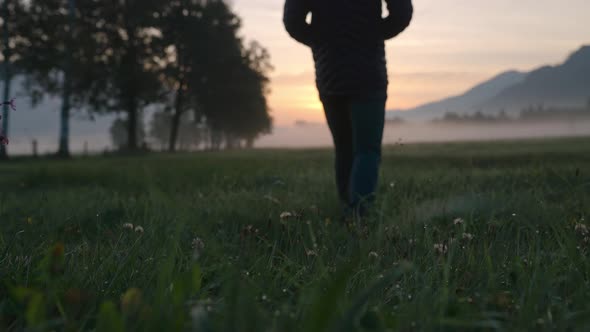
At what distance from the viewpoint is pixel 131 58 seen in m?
33.8

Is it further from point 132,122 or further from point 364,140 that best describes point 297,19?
point 132,122

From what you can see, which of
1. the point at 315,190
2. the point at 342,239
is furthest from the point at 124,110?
the point at 342,239

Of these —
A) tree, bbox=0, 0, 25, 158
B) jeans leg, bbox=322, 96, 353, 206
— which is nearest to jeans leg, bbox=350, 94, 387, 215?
jeans leg, bbox=322, 96, 353, 206

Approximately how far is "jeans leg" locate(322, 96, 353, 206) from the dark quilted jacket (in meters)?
0.21

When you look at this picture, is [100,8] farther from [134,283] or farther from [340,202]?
[134,283]

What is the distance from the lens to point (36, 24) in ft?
97.9

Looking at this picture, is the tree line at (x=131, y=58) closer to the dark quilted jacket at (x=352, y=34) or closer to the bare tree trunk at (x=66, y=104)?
the bare tree trunk at (x=66, y=104)

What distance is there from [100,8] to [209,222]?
3265 centimetres

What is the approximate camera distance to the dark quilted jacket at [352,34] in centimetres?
407

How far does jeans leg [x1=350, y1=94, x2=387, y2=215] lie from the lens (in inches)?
160

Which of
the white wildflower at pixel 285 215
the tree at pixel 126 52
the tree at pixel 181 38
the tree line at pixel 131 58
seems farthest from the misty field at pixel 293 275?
the tree at pixel 181 38

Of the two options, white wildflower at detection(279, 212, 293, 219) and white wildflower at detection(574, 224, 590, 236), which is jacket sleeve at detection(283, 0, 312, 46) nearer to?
white wildflower at detection(279, 212, 293, 219)

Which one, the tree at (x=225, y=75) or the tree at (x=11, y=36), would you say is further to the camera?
the tree at (x=225, y=75)

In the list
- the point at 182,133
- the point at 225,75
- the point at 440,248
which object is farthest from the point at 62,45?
the point at 182,133
